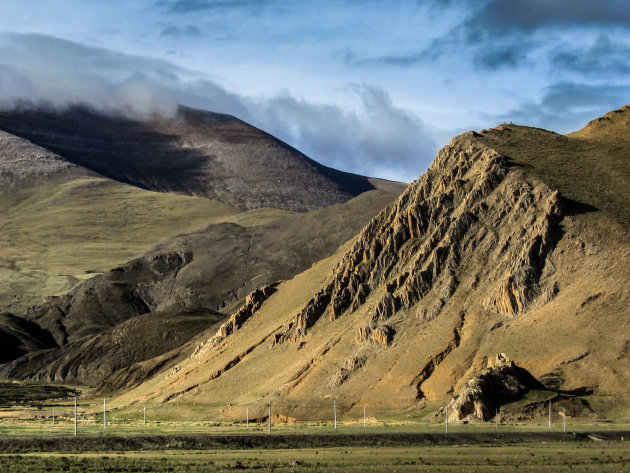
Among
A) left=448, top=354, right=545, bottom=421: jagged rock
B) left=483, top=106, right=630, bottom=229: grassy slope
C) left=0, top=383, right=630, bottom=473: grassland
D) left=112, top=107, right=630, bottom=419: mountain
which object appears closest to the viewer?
left=0, top=383, right=630, bottom=473: grassland

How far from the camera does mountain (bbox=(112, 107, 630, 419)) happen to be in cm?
8894

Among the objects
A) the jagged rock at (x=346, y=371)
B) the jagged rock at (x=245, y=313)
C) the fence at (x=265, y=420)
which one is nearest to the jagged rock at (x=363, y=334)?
the jagged rock at (x=346, y=371)

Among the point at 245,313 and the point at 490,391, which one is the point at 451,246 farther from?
the point at 245,313

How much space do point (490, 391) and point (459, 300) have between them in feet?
65.4

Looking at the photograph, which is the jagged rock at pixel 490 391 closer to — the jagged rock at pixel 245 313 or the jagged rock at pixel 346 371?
the jagged rock at pixel 346 371

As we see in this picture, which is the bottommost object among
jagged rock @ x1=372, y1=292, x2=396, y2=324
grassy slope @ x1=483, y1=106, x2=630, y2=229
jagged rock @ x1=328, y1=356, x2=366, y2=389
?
jagged rock @ x1=328, y1=356, x2=366, y2=389

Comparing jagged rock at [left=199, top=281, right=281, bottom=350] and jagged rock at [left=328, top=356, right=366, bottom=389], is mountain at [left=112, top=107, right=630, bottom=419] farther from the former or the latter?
jagged rock at [left=199, top=281, right=281, bottom=350]

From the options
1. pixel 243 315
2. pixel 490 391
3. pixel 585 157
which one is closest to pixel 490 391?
pixel 490 391

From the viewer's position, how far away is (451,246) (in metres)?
105

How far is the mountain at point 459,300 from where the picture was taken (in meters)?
88.9

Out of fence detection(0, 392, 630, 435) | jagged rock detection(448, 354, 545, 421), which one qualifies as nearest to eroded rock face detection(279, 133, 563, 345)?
fence detection(0, 392, 630, 435)

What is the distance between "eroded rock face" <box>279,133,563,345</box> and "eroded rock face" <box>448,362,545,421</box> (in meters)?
14.0

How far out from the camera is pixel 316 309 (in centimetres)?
11156

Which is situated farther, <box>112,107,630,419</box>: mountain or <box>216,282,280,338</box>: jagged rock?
<box>216,282,280,338</box>: jagged rock
